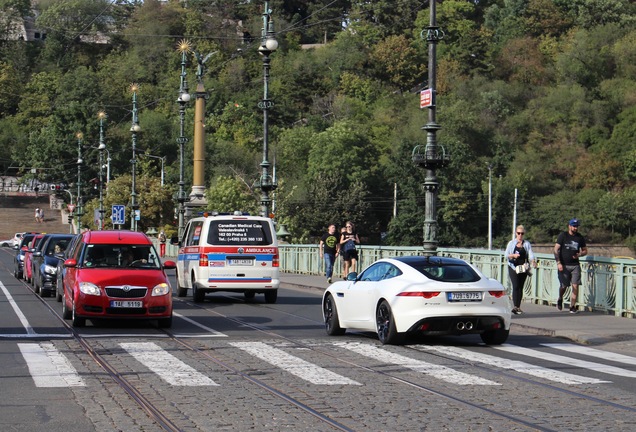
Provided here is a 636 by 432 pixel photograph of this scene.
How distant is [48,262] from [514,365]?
1662 centimetres

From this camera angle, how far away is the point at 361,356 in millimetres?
15148

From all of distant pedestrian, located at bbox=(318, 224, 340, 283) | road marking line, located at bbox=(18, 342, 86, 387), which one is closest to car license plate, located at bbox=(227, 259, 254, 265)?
distant pedestrian, located at bbox=(318, 224, 340, 283)

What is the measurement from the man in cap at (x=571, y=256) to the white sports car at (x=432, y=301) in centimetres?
543

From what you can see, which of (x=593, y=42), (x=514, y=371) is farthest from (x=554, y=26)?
(x=514, y=371)

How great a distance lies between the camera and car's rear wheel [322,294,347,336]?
18062 millimetres

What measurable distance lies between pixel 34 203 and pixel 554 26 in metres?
73.0

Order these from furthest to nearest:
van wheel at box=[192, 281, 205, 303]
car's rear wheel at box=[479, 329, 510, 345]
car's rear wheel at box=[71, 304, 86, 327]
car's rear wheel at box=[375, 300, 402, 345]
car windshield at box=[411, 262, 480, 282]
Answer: van wheel at box=[192, 281, 205, 303]
car's rear wheel at box=[71, 304, 86, 327]
car's rear wheel at box=[479, 329, 510, 345]
car windshield at box=[411, 262, 480, 282]
car's rear wheel at box=[375, 300, 402, 345]

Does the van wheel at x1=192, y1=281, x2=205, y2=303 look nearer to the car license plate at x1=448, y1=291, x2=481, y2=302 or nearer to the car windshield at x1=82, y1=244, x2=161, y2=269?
the car windshield at x1=82, y1=244, x2=161, y2=269

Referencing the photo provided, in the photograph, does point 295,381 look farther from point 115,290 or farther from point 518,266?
point 518,266

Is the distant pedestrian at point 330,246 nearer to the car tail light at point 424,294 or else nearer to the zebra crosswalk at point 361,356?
the zebra crosswalk at point 361,356

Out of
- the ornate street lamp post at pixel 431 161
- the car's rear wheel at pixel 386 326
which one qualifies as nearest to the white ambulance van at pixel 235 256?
the ornate street lamp post at pixel 431 161

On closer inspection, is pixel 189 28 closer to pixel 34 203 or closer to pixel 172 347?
pixel 34 203

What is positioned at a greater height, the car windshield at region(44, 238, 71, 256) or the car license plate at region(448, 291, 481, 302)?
the car windshield at region(44, 238, 71, 256)

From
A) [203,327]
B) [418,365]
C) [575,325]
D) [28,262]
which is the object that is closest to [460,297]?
[418,365]
